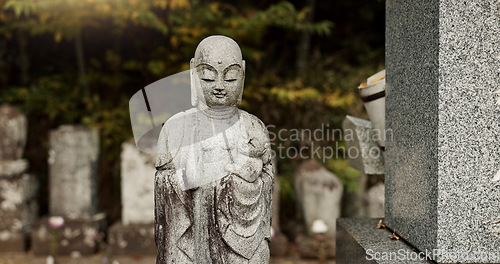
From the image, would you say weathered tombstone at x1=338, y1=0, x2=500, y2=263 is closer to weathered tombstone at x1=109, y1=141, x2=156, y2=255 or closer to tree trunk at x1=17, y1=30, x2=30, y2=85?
weathered tombstone at x1=109, y1=141, x2=156, y2=255

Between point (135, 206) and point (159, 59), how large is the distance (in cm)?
276

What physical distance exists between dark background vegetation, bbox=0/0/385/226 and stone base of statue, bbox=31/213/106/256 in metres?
1.10

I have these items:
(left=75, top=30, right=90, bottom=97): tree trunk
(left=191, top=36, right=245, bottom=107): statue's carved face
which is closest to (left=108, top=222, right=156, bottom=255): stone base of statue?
(left=75, top=30, right=90, bottom=97): tree trunk

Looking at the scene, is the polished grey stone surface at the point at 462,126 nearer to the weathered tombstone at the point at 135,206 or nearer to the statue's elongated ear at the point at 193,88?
the statue's elongated ear at the point at 193,88

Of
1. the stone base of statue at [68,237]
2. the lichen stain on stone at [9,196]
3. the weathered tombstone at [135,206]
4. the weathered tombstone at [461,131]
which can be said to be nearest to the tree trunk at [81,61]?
the lichen stain on stone at [9,196]

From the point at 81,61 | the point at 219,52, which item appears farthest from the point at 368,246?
the point at 81,61

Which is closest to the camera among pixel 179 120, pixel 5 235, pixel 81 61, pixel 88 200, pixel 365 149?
pixel 179 120

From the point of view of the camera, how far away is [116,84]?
7.91m

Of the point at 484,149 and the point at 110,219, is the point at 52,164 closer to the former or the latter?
the point at 110,219

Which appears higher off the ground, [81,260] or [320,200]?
[320,200]

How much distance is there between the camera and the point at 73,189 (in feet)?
19.5

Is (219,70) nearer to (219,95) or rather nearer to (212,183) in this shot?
(219,95)

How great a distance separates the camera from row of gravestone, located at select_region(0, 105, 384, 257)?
572cm

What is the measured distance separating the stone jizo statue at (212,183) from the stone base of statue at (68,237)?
11.9 ft
